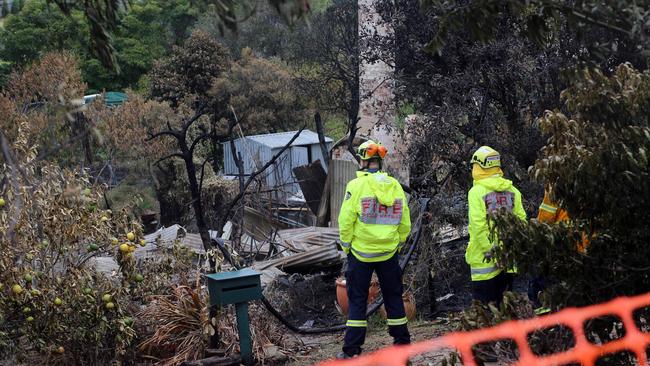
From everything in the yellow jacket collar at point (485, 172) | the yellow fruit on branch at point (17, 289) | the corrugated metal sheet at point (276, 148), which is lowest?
the corrugated metal sheet at point (276, 148)

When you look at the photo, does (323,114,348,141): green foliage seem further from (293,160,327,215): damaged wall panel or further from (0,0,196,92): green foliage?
(293,160,327,215): damaged wall panel

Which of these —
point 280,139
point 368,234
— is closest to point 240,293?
point 368,234

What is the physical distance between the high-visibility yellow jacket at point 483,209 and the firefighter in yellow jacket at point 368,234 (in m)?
0.68

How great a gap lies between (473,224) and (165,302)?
3009 millimetres

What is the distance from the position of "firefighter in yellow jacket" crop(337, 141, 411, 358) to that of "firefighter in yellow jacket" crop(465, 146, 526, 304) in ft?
2.18

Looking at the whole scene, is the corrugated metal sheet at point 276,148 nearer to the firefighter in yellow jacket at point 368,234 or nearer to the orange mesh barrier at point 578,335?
the firefighter in yellow jacket at point 368,234

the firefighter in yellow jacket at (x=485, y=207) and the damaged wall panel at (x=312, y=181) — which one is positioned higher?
the firefighter in yellow jacket at (x=485, y=207)

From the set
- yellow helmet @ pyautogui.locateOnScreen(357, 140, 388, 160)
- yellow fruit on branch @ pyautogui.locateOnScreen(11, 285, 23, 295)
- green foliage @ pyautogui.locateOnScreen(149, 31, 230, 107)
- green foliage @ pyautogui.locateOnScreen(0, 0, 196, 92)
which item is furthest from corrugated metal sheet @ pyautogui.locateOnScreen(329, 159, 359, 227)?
green foliage @ pyautogui.locateOnScreen(0, 0, 196, 92)

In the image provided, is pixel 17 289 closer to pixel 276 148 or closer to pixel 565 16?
pixel 565 16

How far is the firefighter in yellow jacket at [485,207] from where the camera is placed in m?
6.87

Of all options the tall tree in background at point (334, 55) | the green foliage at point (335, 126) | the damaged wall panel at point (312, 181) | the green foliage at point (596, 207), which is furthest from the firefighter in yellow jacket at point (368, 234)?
the green foliage at point (335, 126)

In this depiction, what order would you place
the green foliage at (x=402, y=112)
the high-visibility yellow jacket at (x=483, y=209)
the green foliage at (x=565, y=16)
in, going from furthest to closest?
the green foliage at (x=402, y=112), the high-visibility yellow jacket at (x=483, y=209), the green foliage at (x=565, y=16)

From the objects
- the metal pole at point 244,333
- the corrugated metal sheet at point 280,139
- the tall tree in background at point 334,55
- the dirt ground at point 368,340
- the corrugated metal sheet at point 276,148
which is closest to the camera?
the metal pole at point 244,333

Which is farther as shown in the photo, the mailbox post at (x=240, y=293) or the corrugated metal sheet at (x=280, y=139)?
the corrugated metal sheet at (x=280, y=139)
